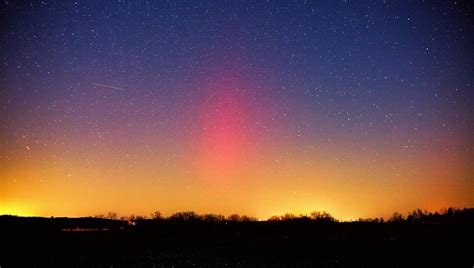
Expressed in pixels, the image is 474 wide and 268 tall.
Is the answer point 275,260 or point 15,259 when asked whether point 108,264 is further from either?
point 275,260

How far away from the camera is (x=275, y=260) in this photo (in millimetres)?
19141

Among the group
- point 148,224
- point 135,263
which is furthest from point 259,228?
point 135,263

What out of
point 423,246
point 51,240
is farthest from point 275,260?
point 51,240

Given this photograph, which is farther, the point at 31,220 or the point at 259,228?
the point at 259,228

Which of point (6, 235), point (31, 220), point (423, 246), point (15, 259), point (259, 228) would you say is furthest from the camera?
point (259, 228)

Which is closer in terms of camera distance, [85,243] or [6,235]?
[85,243]

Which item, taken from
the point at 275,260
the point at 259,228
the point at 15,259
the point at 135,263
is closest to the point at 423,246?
the point at 275,260

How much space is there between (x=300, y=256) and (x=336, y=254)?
212cm

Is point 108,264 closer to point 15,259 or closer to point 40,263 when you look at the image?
point 40,263

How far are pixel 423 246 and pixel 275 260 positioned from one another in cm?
998

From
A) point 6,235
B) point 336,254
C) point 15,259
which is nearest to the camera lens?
point 15,259

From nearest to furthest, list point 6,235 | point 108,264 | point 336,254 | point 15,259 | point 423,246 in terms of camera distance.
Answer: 1. point 108,264
2. point 15,259
3. point 336,254
4. point 423,246
5. point 6,235

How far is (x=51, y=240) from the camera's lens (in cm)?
3156

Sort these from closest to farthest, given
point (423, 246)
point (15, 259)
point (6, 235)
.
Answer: point (15, 259), point (423, 246), point (6, 235)
